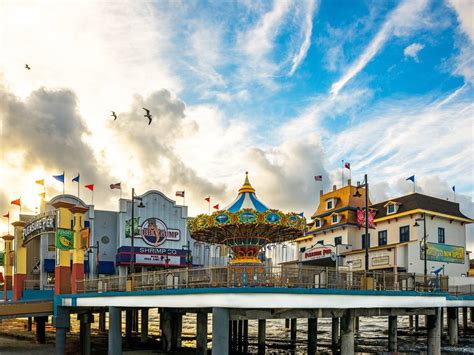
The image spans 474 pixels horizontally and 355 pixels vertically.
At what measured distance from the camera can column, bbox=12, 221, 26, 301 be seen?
176ft

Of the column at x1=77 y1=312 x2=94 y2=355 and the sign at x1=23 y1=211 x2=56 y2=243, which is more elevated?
the sign at x1=23 y1=211 x2=56 y2=243

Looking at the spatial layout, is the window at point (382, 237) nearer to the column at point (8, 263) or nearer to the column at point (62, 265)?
the column at point (62, 265)

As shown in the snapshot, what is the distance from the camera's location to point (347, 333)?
90.2 feet

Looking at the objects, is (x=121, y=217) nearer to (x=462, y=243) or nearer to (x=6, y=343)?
(x=6, y=343)

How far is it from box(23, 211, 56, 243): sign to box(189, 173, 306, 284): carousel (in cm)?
1275

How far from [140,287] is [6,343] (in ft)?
86.9

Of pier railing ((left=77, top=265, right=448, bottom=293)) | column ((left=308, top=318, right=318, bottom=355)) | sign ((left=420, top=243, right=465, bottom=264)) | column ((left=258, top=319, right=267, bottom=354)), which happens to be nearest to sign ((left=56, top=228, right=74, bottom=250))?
pier railing ((left=77, top=265, right=448, bottom=293))

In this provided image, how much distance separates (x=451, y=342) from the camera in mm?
44625

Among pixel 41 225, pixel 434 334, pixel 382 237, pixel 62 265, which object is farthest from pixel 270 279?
pixel 382 237

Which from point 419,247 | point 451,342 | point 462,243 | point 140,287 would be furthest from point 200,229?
point 462,243

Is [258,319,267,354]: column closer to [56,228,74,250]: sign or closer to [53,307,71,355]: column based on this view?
[53,307,71,355]: column

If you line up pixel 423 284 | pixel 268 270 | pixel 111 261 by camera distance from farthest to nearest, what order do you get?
Result: pixel 111 261
pixel 423 284
pixel 268 270

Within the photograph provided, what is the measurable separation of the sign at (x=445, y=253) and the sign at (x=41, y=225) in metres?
34.1

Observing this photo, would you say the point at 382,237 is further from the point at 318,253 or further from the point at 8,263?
the point at 8,263
